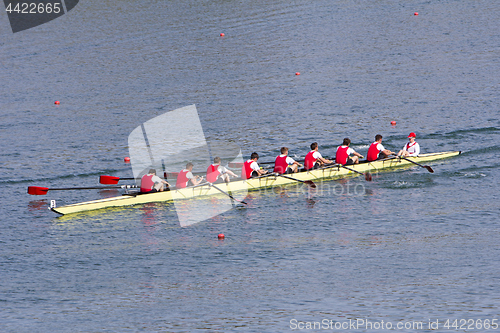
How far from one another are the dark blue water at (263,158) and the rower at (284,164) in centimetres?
120

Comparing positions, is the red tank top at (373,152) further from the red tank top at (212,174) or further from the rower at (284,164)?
the red tank top at (212,174)

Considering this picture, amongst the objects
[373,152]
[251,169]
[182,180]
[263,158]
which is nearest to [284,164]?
[251,169]

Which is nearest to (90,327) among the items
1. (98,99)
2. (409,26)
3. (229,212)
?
Answer: (229,212)

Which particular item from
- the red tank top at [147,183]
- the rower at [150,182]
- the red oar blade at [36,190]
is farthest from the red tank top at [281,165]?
the red oar blade at [36,190]

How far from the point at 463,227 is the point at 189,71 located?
30.9 m

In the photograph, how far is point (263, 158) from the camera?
31.8 metres

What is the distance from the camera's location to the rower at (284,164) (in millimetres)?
28000

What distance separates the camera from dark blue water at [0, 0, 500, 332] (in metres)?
18.7

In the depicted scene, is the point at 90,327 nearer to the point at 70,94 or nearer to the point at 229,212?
the point at 229,212

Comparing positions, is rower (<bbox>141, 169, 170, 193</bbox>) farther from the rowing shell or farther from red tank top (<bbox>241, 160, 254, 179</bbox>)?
red tank top (<bbox>241, 160, 254, 179</bbox>)

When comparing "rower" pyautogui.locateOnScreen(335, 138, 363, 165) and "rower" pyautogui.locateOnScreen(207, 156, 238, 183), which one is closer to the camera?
"rower" pyautogui.locateOnScreen(207, 156, 238, 183)

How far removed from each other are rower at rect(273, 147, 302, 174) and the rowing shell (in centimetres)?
37

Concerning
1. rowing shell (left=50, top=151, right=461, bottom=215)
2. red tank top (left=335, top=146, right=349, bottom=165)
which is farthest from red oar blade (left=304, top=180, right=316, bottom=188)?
red tank top (left=335, top=146, right=349, bottom=165)

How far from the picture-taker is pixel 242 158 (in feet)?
105
